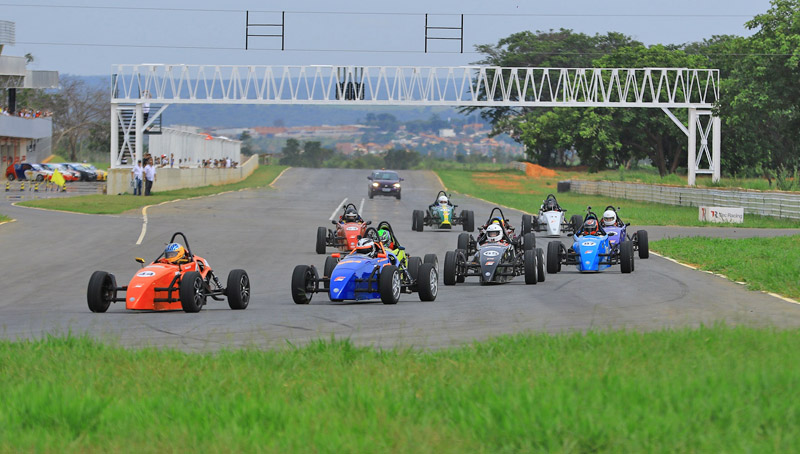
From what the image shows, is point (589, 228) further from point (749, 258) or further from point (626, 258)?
point (749, 258)

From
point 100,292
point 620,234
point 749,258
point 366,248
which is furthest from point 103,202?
point 100,292

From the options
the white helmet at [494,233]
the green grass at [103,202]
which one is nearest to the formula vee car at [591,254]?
the white helmet at [494,233]

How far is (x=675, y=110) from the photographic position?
3760 inches

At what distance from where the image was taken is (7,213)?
137 ft

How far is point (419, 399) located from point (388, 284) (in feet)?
26.8

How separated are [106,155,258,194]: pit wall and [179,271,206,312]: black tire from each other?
153ft

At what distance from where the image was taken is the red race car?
27062mm

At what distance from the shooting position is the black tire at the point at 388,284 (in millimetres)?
16031

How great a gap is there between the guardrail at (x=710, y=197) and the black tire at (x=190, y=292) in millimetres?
31208

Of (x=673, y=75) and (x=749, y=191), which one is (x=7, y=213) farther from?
(x=673, y=75)

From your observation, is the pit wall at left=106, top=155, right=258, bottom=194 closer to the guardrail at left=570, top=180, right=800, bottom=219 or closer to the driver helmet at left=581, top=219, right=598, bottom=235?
the guardrail at left=570, top=180, right=800, bottom=219

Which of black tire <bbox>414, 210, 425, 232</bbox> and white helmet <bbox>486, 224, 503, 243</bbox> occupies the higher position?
white helmet <bbox>486, 224, 503, 243</bbox>

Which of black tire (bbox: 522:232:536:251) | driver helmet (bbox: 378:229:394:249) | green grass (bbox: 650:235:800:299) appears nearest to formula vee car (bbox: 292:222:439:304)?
driver helmet (bbox: 378:229:394:249)

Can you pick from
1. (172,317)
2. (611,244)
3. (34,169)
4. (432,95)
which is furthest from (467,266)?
(34,169)
